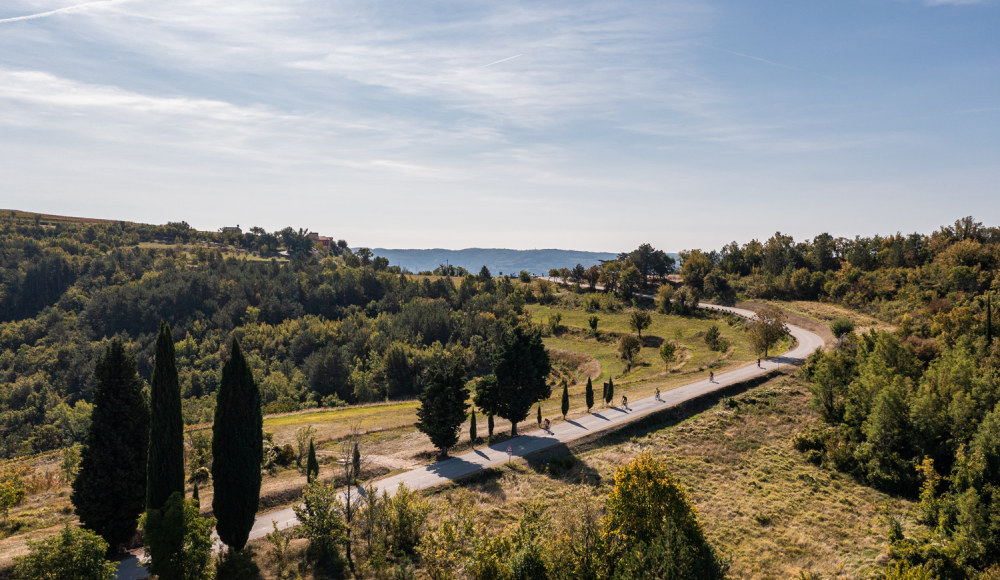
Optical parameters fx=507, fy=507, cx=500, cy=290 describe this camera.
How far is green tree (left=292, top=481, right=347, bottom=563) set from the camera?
23328mm

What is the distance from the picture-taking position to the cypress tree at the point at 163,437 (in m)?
22.0

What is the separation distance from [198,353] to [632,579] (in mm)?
125611

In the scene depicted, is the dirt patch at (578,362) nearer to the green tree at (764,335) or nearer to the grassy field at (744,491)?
the green tree at (764,335)

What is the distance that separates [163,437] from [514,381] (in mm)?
24127

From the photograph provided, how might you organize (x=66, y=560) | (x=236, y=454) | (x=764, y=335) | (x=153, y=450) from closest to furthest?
(x=66, y=560), (x=153, y=450), (x=236, y=454), (x=764, y=335)

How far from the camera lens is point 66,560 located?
17250 mm

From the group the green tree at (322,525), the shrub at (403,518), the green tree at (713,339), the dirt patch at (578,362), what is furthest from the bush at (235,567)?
the green tree at (713,339)

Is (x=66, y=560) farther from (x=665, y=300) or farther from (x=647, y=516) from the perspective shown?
(x=665, y=300)

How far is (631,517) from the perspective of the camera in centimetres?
2056

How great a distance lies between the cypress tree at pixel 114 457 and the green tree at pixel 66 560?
206 inches

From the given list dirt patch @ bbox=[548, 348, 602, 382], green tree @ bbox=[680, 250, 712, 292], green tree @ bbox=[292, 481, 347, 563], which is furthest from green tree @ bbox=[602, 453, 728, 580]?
green tree @ bbox=[680, 250, 712, 292]

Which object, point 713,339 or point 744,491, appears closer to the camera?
point 744,491

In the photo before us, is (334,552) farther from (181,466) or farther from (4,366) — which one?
(4,366)

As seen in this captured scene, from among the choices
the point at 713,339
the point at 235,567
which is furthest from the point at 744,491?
the point at 713,339
